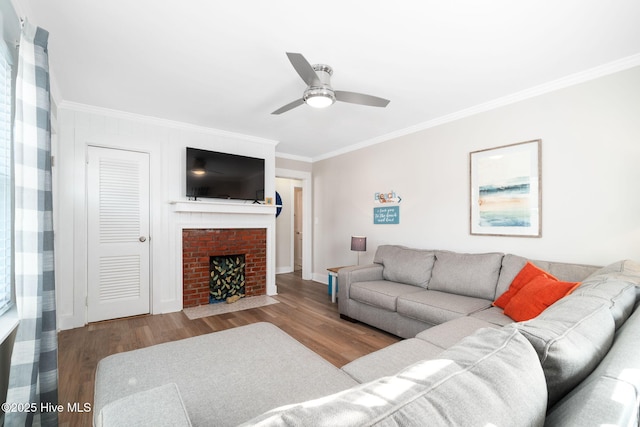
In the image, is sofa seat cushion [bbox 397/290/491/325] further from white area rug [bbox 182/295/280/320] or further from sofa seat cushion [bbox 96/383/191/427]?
sofa seat cushion [bbox 96/383/191/427]

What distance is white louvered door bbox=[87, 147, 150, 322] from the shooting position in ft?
11.1

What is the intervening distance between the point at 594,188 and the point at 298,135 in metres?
3.48

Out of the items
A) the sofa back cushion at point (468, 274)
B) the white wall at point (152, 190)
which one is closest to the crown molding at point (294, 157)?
the white wall at point (152, 190)

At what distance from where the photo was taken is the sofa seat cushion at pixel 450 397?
475 millimetres

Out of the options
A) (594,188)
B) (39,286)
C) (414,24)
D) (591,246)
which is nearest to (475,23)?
(414,24)

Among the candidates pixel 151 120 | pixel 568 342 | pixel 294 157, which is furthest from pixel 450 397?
pixel 294 157

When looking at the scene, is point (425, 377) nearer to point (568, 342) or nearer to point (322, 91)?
point (568, 342)

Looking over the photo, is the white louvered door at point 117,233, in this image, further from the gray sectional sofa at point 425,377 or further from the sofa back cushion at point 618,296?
the sofa back cushion at point 618,296

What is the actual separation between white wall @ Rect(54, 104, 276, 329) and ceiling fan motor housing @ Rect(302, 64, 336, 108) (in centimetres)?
230

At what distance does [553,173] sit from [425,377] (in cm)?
302

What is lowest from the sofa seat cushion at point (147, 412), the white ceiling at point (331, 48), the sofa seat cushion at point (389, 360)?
the sofa seat cushion at point (389, 360)

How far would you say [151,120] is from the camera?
368 centimetres

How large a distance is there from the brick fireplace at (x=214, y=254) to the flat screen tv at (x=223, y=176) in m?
0.54

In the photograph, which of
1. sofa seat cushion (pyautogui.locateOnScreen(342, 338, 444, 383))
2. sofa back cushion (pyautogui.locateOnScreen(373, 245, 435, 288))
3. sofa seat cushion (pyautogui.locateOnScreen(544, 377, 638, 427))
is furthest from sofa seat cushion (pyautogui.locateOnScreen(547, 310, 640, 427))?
sofa back cushion (pyautogui.locateOnScreen(373, 245, 435, 288))
